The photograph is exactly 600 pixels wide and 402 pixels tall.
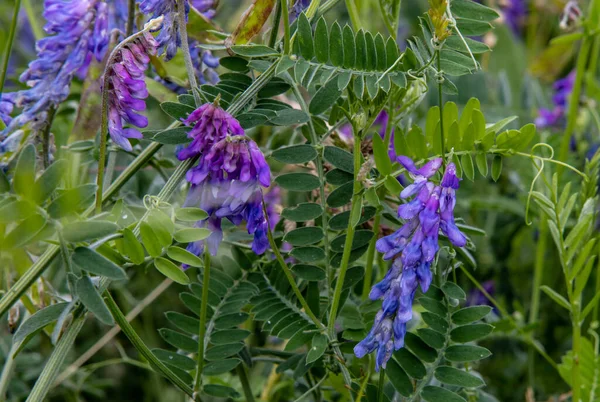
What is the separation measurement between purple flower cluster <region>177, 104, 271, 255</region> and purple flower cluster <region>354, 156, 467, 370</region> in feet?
0.49

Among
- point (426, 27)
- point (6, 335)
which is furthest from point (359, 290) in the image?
point (6, 335)

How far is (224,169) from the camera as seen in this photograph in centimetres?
80

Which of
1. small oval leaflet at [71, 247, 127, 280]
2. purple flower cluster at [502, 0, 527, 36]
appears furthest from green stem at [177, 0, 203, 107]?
purple flower cluster at [502, 0, 527, 36]

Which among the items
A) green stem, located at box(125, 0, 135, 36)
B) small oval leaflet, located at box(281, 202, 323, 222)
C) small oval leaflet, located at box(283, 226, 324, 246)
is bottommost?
small oval leaflet, located at box(283, 226, 324, 246)

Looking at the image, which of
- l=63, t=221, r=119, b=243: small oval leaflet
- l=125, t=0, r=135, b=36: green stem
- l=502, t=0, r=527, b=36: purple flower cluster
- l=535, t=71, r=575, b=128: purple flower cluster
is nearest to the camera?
l=63, t=221, r=119, b=243: small oval leaflet

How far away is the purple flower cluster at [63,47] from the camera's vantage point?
3.54 feet

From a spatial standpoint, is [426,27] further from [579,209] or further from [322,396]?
[322,396]

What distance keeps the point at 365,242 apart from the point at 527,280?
0.81 metres

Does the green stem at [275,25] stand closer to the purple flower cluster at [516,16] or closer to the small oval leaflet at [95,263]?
the small oval leaflet at [95,263]

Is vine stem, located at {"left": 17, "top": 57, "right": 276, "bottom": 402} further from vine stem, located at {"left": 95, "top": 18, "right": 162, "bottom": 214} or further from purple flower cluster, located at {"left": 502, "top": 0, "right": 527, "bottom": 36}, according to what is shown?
purple flower cluster, located at {"left": 502, "top": 0, "right": 527, "bottom": 36}

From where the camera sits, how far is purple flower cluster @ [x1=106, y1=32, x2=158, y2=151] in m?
0.81

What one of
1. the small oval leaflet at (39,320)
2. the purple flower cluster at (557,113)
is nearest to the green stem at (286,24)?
the small oval leaflet at (39,320)

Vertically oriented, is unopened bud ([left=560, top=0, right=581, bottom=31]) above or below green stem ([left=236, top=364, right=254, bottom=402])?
above

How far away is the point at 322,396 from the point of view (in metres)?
1.09
